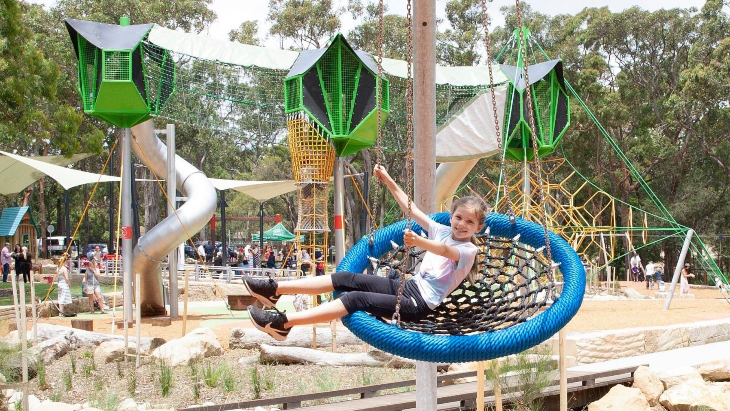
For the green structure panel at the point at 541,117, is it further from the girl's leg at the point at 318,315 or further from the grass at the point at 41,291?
the girl's leg at the point at 318,315

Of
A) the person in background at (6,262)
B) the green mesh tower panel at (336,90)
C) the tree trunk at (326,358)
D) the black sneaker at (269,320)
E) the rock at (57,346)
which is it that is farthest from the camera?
the person in background at (6,262)

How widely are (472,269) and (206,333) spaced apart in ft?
18.8

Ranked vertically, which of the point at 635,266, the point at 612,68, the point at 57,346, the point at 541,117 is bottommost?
the point at 635,266

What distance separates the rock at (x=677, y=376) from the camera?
7750mm

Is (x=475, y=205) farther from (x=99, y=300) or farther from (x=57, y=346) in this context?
(x=99, y=300)

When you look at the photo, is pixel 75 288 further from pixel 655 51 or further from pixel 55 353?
pixel 655 51

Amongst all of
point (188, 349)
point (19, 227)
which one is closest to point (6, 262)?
point (19, 227)

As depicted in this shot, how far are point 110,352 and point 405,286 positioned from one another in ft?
18.8

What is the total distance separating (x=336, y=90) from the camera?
13.1 m

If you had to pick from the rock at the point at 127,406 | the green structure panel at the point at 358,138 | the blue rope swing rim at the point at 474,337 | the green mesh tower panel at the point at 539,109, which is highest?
the green mesh tower panel at the point at 539,109

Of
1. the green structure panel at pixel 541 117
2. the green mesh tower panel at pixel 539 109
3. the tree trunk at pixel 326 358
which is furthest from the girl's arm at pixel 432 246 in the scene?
the green structure panel at pixel 541 117

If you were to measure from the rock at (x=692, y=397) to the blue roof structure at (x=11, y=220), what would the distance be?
32463 millimetres

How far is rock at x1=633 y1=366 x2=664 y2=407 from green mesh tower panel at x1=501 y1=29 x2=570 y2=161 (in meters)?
7.10

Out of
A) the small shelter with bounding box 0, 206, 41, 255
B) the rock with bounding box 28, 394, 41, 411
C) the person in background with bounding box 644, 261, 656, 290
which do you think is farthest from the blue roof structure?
the rock with bounding box 28, 394, 41, 411
